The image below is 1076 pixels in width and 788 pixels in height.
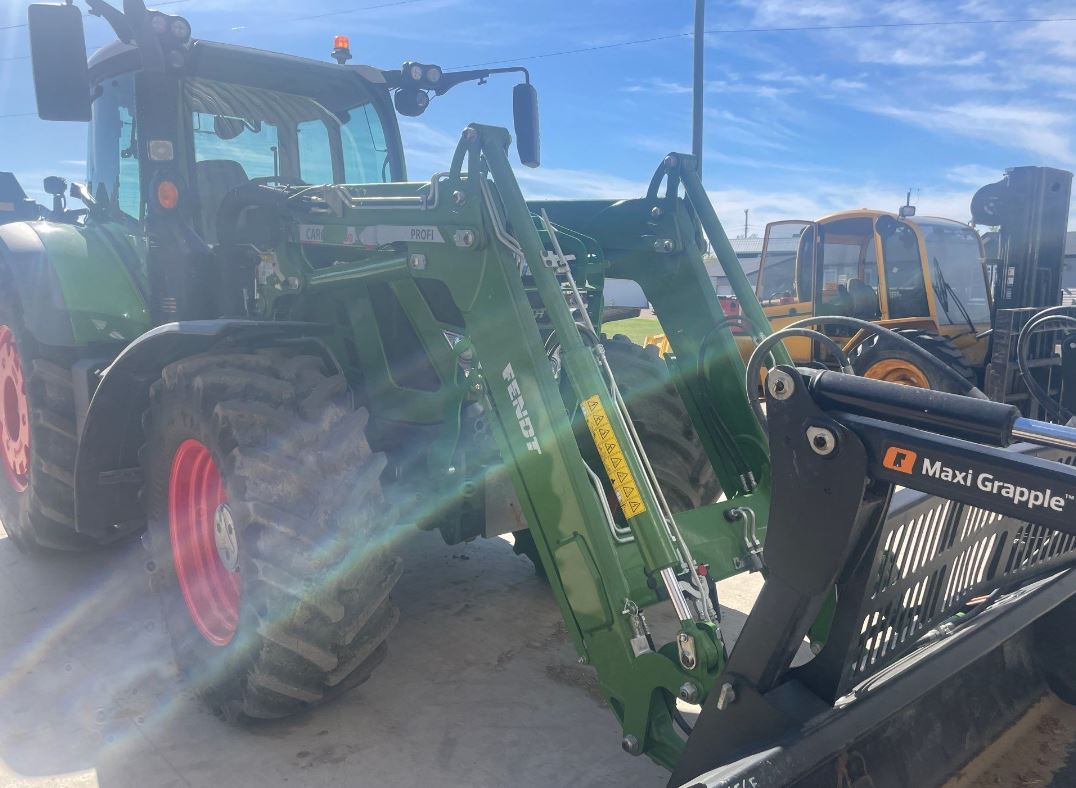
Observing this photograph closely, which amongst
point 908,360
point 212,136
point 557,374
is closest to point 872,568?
point 557,374

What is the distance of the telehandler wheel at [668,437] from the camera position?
3.87 m

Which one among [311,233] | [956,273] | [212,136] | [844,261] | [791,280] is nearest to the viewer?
[311,233]

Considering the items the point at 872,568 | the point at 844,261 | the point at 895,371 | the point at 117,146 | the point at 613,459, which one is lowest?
the point at 895,371

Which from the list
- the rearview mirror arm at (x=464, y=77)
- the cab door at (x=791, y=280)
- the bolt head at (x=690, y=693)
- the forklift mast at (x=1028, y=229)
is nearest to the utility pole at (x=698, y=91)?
the cab door at (x=791, y=280)

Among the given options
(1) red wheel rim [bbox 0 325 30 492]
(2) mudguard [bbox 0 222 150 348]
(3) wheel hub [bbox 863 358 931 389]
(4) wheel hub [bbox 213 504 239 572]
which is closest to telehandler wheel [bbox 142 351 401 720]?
(4) wheel hub [bbox 213 504 239 572]

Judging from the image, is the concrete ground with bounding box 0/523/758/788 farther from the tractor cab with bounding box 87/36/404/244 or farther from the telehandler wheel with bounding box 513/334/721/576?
the tractor cab with bounding box 87/36/404/244

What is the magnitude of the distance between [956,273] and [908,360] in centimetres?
198

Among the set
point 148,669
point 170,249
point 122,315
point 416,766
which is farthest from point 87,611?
point 416,766

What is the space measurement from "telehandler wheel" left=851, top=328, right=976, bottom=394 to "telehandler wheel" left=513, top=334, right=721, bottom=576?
13.9 ft

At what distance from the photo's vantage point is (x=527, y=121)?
4.36 metres

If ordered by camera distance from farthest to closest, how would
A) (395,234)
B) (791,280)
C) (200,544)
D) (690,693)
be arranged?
(791,280) → (200,544) → (395,234) → (690,693)

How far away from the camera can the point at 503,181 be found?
282 centimetres

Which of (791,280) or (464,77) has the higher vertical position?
(464,77)

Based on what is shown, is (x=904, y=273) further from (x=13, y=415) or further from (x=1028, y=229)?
(x=13, y=415)
